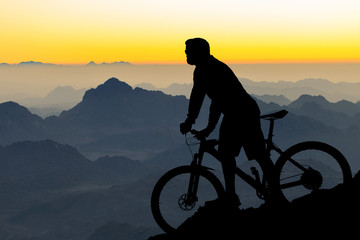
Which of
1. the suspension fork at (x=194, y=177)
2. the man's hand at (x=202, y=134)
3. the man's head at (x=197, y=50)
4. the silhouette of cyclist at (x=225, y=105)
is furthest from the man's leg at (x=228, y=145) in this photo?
the man's head at (x=197, y=50)

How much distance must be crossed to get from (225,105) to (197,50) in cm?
127

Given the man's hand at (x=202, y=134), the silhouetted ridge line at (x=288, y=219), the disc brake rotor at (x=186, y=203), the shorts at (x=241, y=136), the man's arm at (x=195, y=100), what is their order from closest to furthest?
the silhouetted ridge line at (x=288, y=219) → the man's arm at (x=195, y=100) → the shorts at (x=241, y=136) → the man's hand at (x=202, y=134) → the disc brake rotor at (x=186, y=203)

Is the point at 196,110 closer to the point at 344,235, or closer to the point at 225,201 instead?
the point at 225,201

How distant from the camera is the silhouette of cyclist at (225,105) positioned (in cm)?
925

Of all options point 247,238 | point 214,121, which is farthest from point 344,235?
point 214,121

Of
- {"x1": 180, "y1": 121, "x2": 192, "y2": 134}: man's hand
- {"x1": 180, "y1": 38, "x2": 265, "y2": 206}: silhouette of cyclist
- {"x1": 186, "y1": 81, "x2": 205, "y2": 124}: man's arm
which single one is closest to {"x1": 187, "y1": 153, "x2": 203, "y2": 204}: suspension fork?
{"x1": 180, "y1": 38, "x2": 265, "y2": 206}: silhouette of cyclist

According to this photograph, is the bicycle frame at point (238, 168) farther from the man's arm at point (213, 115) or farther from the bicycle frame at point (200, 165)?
the man's arm at point (213, 115)

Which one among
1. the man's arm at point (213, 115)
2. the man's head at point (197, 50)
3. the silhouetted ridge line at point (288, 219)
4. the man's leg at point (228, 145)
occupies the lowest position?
the silhouetted ridge line at point (288, 219)

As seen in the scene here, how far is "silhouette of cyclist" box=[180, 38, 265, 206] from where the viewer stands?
925 cm

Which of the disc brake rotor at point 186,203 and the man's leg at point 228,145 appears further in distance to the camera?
the disc brake rotor at point 186,203

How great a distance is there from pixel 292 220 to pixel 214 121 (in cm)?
259

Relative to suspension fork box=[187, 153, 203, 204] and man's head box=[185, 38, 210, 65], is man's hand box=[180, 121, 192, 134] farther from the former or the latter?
man's head box=[185, 38, 210, 65]

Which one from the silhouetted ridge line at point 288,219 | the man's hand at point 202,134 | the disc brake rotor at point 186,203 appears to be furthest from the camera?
the disc brake rotor at point 186,203

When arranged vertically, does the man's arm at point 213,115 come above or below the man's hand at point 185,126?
above
